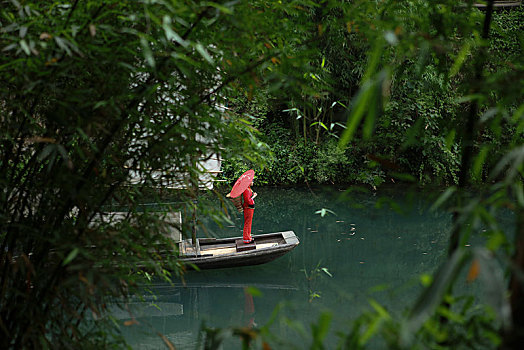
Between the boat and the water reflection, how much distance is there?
0.16 meters

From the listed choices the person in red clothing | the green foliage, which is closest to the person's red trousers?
the person in red clothing

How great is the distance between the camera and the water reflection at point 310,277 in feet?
13.2

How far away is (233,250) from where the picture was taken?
19.0 feet

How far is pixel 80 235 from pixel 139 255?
0.61 ft

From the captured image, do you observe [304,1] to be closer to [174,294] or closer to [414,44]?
[414,44]

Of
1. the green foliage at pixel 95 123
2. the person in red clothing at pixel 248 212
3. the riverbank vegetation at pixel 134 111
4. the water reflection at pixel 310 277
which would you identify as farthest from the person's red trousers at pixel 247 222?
the green foliage at pixel 95 123

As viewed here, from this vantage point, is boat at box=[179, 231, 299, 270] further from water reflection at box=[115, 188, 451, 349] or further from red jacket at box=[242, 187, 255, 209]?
red jacket at box=[242, 187, 255, 209]

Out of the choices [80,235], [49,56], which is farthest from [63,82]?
[80,235]

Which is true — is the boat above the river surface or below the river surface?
above

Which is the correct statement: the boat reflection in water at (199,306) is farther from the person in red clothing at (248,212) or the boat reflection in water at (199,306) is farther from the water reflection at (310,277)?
the person in red clothing at (248,212)

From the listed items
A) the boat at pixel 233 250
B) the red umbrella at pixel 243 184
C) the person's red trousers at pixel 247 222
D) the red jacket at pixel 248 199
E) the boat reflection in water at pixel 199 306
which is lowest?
the boat reflection in water at pixel 199 306

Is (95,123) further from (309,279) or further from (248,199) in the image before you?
(248,199)

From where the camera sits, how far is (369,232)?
7137 mm

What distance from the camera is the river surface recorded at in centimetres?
387
